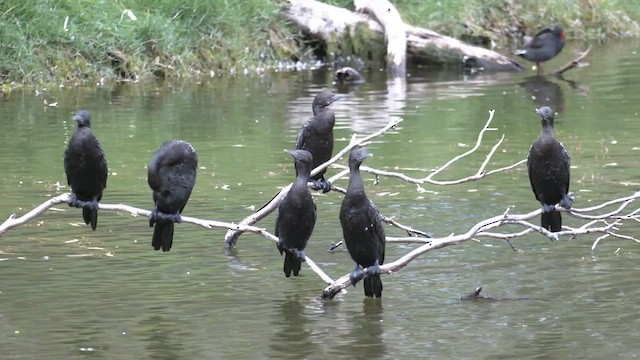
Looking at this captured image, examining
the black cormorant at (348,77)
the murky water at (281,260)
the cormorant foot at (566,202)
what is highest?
the black cormorant at (348,77)

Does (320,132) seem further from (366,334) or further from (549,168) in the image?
(366,334)

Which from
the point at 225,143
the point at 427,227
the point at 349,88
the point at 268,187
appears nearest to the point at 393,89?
the point at 349,88

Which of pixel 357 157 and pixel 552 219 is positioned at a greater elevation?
pixel 357 157

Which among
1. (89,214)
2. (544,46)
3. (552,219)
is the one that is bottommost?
(552,219)

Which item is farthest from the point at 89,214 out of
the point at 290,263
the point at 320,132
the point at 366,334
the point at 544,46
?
the point at 544,46

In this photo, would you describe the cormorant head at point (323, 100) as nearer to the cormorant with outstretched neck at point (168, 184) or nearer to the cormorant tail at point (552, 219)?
the cormorant with outstretched neck at point (168, 184)

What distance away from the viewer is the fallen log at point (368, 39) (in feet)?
73.7

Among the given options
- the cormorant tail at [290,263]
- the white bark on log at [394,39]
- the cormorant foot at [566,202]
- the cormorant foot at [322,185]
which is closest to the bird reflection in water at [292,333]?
the cormorant tail at [290,263]

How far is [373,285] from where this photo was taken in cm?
810

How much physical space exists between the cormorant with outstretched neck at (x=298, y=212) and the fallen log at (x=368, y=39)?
47.6 ft

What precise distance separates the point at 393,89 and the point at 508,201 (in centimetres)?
866

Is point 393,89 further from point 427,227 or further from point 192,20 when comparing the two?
point 427,227

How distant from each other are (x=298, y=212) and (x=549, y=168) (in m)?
1.70

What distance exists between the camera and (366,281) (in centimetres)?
809
